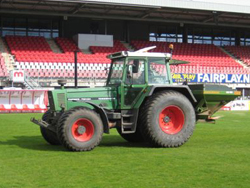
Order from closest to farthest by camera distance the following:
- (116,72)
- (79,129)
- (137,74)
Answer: (79,129), (137,74), (116,72)

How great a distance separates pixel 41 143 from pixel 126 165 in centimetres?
365

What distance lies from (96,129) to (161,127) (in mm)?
1505

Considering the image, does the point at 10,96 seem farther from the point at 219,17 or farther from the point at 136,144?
the point at 219,17

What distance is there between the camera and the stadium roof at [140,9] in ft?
103

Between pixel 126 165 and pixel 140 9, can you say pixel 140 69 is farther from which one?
pixel 140 9

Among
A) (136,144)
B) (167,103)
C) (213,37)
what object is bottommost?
(136,144)

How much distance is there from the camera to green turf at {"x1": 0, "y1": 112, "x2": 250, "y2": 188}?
6109 mm

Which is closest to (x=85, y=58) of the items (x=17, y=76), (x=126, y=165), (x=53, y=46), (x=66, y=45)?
(x=66, y=45)

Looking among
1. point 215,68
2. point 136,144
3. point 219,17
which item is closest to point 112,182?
point 136,144

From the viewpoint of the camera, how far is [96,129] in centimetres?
886

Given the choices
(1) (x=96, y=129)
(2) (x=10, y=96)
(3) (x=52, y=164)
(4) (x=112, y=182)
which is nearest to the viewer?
(4) (x=112, y=182)

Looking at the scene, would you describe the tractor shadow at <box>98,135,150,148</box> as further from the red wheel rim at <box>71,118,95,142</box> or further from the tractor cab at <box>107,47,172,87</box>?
the tractor cab at <box>107,47,172,87</box>

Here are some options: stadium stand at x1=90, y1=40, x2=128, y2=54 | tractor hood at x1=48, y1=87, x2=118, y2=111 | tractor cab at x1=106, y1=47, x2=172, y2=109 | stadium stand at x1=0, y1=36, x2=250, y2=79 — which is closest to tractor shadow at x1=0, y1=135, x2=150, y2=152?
tractor hood at x1=48, y1=87, x2=118, y2=111

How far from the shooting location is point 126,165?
7340 mm
